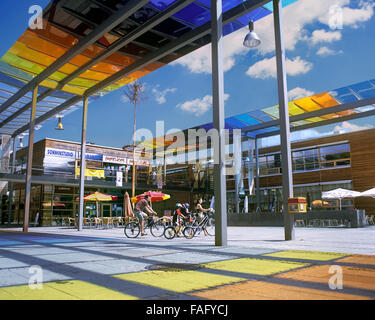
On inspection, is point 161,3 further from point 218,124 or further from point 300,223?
point 300,223

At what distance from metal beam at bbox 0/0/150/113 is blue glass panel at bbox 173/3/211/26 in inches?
64.5

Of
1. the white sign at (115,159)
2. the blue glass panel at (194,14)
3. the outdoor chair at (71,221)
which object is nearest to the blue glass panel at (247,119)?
the blue glass panel at (194,14)

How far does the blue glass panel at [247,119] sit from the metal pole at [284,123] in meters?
9.82

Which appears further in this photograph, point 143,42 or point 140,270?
point 143,42

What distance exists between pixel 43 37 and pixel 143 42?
342 centimetres

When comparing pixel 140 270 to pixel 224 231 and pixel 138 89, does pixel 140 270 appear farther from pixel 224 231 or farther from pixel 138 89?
pixel 138 89

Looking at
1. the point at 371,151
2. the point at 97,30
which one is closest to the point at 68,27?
the point at 97,30

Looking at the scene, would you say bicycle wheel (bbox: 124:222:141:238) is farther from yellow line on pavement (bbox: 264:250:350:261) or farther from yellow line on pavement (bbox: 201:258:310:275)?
yellow line on pavement (bbox: 201:258:310:275)

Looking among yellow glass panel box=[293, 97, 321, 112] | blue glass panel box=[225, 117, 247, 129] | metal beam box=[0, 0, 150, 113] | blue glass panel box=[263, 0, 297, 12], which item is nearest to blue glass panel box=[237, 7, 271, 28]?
blue glass panel box=[263, 0, 297, 12]

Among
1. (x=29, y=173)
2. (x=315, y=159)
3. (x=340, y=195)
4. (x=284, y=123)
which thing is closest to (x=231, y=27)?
(x=284, y=123)

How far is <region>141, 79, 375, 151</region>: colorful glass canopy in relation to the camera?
15.3 m

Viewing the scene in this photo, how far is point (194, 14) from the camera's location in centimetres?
1007

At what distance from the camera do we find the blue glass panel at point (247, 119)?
19502mm

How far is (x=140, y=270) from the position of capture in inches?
182
